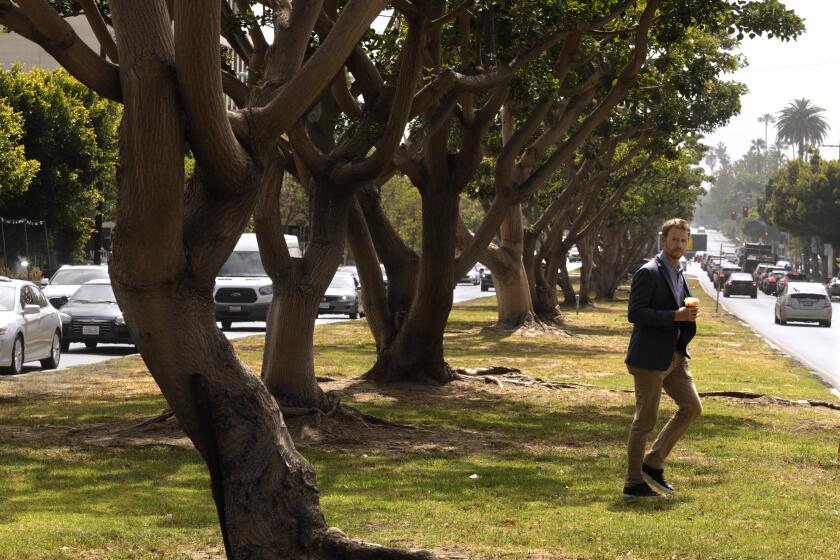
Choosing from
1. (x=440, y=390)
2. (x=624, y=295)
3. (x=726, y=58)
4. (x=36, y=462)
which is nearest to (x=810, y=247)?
(x=624, y=295)

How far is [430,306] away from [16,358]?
6.19 meters

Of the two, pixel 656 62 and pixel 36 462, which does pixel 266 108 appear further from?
pixel 656 62

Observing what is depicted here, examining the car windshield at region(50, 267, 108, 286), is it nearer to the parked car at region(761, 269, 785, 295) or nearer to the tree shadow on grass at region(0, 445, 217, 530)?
the tree shadow on grass at region(0, 445, 217, 530)

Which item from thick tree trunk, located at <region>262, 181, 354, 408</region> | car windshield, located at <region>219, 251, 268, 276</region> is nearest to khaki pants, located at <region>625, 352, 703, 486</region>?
thick tree trunk, located at <region>262, 181, 354, 408</region>

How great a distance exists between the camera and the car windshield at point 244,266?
35594 mm

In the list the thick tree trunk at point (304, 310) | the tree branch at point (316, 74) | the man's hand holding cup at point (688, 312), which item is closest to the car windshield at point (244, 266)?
the thick tree trunk at point (304, 310)

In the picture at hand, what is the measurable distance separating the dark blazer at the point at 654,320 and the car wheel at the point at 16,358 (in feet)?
42.7

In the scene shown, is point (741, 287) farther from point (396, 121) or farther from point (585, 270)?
point (396, 121)

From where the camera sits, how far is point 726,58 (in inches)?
1256

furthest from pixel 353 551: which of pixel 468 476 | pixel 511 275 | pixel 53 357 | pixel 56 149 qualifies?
pixel 56 149

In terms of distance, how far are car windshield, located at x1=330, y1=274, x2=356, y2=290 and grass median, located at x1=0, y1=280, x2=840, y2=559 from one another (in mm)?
22000

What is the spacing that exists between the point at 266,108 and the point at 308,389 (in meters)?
7.22

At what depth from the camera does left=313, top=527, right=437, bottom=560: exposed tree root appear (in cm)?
677

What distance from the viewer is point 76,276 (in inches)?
1294
